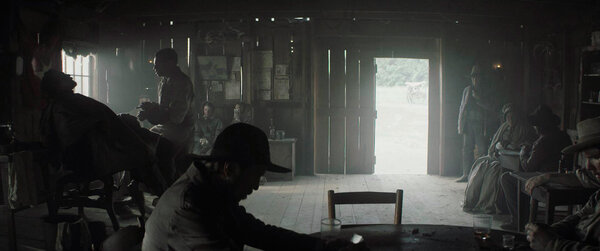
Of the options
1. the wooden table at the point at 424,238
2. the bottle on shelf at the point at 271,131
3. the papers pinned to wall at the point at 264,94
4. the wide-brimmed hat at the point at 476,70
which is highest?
the wide-brimmed hat at the point at 476,70

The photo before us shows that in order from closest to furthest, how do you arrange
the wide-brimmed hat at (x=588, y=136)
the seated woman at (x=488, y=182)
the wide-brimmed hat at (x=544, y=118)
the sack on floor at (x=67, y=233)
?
the wide-brimmed hat at (x=588, y=136), the sack on floor at (x=67, y=233), the wide-brimmed hat at (x=544, y=118), the seated woman at (x=488, y=182)

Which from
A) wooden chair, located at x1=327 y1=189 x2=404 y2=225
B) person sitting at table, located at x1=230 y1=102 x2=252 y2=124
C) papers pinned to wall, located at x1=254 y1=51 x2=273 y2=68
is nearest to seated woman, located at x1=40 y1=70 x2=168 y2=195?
wooden chair, located at x1=327 y1=189 x2=404 y2=225

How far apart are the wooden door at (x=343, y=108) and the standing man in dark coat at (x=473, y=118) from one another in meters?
1.60

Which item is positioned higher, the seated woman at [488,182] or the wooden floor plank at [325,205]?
the seated woman at [488,182]

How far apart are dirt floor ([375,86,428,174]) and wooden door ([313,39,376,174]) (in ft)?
2.21

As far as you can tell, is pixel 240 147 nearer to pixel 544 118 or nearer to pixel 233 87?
pixel 544 118

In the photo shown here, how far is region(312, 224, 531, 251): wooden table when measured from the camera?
253 centimetres

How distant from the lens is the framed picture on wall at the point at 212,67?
9.41 meters

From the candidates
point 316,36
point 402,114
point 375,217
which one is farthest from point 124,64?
point 402,114

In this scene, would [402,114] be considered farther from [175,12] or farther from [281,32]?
[175,12]

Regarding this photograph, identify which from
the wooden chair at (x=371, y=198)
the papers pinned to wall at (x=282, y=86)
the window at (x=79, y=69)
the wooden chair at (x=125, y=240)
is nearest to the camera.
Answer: the wooden chair at (x=125, y=240)

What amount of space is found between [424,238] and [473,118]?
22.8 ft

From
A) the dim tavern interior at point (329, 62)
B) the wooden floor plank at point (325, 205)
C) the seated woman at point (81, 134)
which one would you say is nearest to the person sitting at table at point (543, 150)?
the wooden floor plank at point (325, 205)

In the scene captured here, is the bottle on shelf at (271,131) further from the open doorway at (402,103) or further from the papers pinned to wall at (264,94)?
the open doorway at (402,103)
